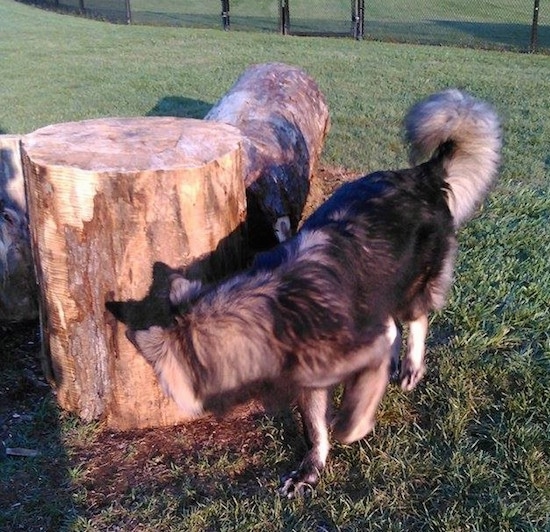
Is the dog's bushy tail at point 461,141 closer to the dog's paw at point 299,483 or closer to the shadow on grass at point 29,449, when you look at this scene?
the dog's paw at point 299,483

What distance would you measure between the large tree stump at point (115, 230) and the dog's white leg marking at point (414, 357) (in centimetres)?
112

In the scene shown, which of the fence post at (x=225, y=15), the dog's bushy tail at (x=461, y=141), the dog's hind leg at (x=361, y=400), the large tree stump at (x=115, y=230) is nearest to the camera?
the dog's hind leg at (x=361, y=400)

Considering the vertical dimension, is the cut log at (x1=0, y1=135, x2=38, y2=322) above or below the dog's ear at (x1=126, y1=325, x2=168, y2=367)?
Answer: below

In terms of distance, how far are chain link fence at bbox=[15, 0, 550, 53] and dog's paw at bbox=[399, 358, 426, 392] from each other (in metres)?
13.9

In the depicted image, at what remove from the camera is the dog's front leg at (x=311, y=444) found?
334cm

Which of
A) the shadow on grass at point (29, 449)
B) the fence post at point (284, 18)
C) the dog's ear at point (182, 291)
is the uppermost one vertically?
the dog's ear at point (182, 291)

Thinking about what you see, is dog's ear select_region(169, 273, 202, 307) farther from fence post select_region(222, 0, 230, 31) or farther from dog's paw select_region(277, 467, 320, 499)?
fence post select_region(222, 0, 230, 31)

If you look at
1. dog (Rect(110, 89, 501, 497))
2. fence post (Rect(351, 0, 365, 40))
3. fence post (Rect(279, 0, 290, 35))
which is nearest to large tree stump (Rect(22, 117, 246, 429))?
dog (Rect(110, 89, 501, 497))

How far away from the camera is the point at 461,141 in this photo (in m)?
4.19

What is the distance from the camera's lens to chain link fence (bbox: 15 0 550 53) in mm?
18469

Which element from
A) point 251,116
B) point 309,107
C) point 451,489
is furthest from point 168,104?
point 451,489

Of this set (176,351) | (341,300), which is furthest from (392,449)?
(176,351)

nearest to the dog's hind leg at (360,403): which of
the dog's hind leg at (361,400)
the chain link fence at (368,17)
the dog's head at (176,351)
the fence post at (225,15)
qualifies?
the dog's hind leg at (361,400)

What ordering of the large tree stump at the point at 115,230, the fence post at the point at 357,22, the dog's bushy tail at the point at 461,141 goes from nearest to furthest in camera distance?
1. the large tree stump at the point at 115,230
2. the dog's bushy tail at the point at 461,141
3. the fence post at the point at 357,22
